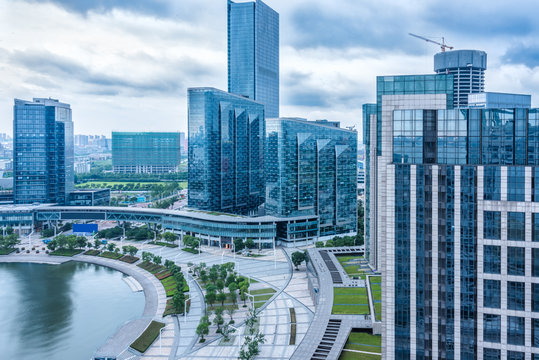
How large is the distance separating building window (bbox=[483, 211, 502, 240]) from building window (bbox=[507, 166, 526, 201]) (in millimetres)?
1995

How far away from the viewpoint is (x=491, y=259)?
136 ft

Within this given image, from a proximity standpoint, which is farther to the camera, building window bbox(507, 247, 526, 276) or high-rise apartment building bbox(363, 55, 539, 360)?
high-rise apartment building bbox(363, 55, 539, 360)

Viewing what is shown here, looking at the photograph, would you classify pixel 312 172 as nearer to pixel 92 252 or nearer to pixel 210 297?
pixel 210 297

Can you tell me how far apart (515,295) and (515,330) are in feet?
10.6

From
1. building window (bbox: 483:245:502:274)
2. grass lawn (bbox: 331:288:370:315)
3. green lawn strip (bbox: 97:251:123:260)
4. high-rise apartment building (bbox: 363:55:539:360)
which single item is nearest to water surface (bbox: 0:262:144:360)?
green lawn strip (bbox: 97:251:123:260)

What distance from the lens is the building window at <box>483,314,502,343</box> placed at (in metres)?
41.2

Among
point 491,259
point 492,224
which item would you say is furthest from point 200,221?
point 492,224

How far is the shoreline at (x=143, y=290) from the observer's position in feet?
195

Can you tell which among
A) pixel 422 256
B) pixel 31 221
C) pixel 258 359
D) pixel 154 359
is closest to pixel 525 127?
pixel 422 256

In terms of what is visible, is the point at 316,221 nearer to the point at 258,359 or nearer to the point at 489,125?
the point at 258,359

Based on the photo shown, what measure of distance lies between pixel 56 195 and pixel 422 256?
134565 millimetres

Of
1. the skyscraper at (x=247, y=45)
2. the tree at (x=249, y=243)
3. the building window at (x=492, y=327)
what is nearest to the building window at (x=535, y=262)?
the building window at (x=492, y=327)

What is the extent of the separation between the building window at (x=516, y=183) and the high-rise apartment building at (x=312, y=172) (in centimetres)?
7549

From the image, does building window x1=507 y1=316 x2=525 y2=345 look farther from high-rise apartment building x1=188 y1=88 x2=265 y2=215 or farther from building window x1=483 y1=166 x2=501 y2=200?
high-rise apartment building x1=188 y1=88 x2=265 y2=215
